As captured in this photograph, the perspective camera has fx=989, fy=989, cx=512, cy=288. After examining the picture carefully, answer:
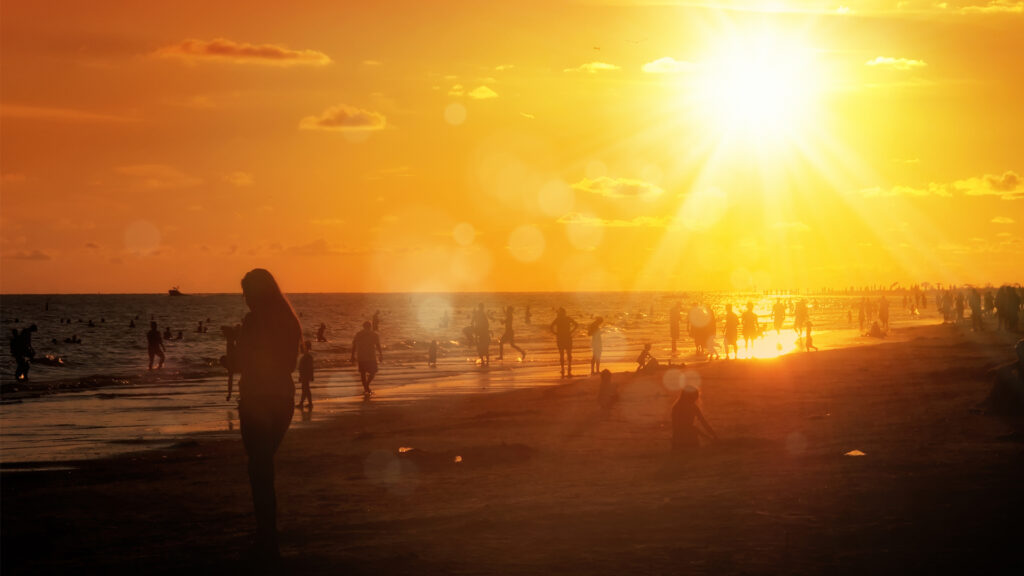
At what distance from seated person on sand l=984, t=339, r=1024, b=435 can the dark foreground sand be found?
1.18ft

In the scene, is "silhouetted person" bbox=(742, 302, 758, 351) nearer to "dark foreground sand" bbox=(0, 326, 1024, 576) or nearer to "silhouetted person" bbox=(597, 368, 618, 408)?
"silhouetted person" bbox=(597, 368, 618, 408)

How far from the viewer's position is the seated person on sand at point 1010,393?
14773 mm

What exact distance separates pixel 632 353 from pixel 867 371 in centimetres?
1959

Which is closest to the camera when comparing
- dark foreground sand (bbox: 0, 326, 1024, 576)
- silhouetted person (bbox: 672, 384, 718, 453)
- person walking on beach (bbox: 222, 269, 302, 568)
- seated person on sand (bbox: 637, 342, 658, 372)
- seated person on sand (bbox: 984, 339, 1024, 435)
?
person walking on beach (bbox: 222, 269, 302, 568)

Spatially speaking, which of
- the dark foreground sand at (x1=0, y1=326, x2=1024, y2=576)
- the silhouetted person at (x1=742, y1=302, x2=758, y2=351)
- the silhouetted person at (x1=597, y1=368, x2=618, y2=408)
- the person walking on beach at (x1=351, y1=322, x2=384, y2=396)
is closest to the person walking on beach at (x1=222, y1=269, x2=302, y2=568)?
the dark foreground sand at (x1=0, y1=326, x2=1024, y2=576)

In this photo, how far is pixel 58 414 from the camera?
78.5ft

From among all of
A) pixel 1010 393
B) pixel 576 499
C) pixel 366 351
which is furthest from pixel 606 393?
pixel 576 499

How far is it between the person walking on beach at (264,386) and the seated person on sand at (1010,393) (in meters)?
11.2

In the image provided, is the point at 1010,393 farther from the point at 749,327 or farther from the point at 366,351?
the point at 749,327

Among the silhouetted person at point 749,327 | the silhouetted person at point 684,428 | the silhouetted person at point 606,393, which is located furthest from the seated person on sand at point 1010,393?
the silhouetted person at point 749,327

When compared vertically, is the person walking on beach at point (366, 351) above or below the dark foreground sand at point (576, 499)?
above

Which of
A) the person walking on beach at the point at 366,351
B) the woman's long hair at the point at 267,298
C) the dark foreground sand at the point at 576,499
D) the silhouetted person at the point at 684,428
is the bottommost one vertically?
the dark foreground sand at the point at 576,499

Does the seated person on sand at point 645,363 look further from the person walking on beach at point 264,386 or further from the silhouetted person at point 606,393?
the person walking on beach at point 264,386

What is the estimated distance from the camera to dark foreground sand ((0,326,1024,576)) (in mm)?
8008
